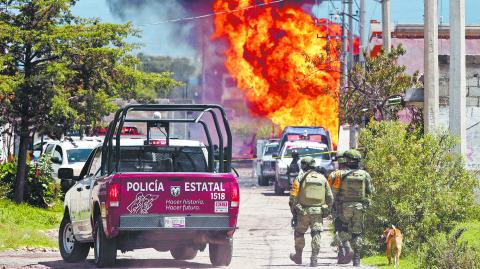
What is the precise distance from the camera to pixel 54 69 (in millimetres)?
27031

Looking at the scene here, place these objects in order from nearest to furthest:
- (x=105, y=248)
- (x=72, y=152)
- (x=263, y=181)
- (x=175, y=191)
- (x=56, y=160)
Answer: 1. (x=175, y=191)
2. (x=105, y=248)
3. (x=56, y=160)
4. (x=72, y=152)
5. (x=263, y=181)

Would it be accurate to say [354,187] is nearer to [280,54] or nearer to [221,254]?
[221,254]

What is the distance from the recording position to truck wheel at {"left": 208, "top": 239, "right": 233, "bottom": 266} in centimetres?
1711

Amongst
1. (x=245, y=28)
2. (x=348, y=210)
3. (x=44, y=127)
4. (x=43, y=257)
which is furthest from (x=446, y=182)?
(x=245, y=28)

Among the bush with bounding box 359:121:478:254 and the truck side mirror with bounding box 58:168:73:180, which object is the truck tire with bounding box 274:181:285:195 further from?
the truck side mirror with bounding box 58:168:73:180

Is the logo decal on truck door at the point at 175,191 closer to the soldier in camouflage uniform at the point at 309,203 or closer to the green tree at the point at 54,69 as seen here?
the soldier in camouflage uniform at the point at 309,203

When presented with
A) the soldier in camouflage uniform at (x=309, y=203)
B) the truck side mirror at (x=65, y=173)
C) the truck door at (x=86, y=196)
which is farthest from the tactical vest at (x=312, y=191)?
the truck side mirror at (x=65, y=173)

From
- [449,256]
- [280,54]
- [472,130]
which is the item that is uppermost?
[280,54]

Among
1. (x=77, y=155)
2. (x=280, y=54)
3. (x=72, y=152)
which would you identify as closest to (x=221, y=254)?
(x=77, y=155)

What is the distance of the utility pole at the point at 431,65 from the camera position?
23969 mm

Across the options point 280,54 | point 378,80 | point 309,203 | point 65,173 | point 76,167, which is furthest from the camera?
point 280,54

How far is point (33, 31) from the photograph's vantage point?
27.5 meters

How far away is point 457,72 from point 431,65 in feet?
3.63

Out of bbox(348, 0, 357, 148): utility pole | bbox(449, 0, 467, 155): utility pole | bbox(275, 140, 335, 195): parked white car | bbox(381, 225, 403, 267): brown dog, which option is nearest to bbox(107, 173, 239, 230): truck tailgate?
bbox(381, 225, 403, 267): brown dog
